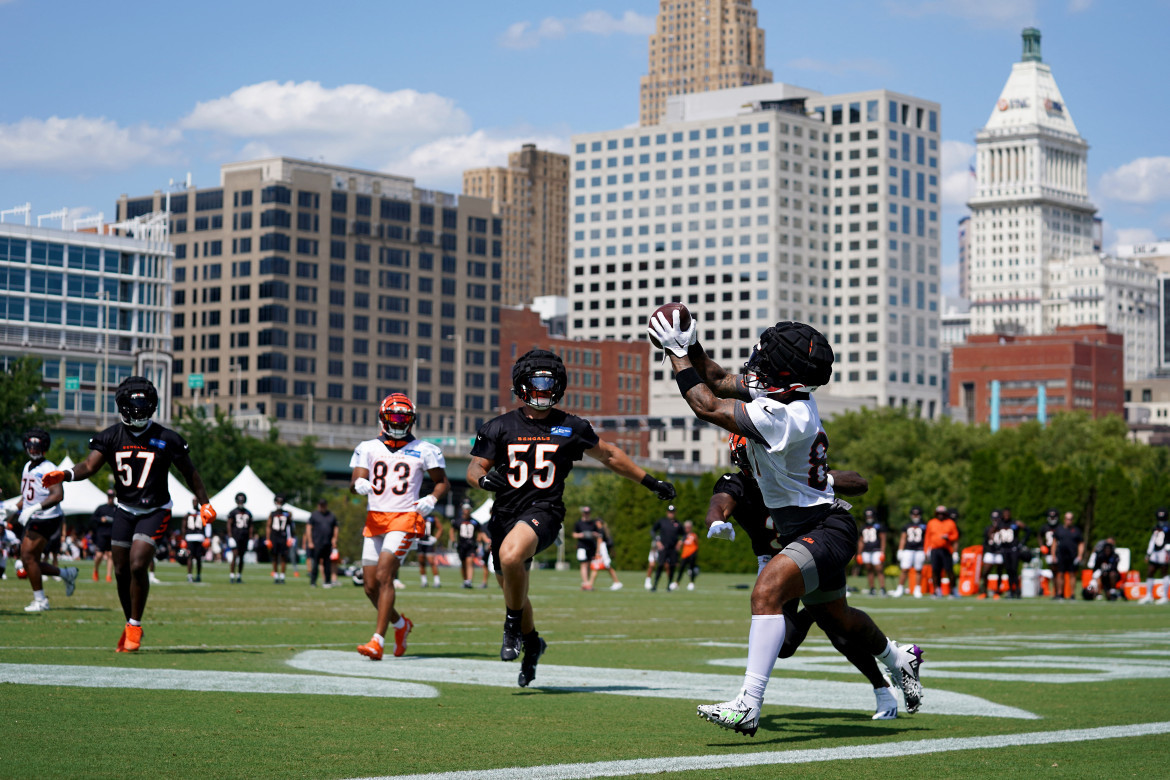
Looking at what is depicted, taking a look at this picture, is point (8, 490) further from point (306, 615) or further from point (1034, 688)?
point (1034, 688)

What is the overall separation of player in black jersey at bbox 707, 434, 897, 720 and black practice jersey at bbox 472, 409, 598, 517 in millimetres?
1442

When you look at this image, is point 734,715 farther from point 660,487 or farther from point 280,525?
point 280,525

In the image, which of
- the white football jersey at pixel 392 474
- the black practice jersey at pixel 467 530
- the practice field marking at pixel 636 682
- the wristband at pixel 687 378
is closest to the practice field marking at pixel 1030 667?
the practice field marking at pixel 636 682

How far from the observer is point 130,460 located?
1245 centimetres

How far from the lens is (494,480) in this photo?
10.2 m

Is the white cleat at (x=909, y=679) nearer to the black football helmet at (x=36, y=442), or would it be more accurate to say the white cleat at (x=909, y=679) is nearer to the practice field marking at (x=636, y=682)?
the practice field marking at (x=636, y=682)

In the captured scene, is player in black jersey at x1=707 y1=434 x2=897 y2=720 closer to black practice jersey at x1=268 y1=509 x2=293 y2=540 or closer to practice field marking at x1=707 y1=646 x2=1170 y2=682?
practice field marking at x1=707 y1=646 x2=1170 y2=682

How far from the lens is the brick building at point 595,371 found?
563ft

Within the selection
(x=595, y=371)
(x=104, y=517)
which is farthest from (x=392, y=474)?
(x=595, y=371)

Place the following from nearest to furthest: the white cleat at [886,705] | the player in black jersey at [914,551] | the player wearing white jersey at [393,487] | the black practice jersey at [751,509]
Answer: the white cleat at [886,705], the black practice jersey at [751,509], the player wearing white jersey at [393,487], the player in black jersey at [914,551]

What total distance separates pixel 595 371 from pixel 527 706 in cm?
16727

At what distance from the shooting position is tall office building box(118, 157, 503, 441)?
156125 mm

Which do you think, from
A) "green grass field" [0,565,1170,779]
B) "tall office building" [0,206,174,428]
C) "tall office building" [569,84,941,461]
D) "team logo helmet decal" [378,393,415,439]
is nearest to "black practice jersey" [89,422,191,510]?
"green grass field" [0,565,1170,779]

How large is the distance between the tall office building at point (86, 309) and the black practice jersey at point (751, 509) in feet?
355
